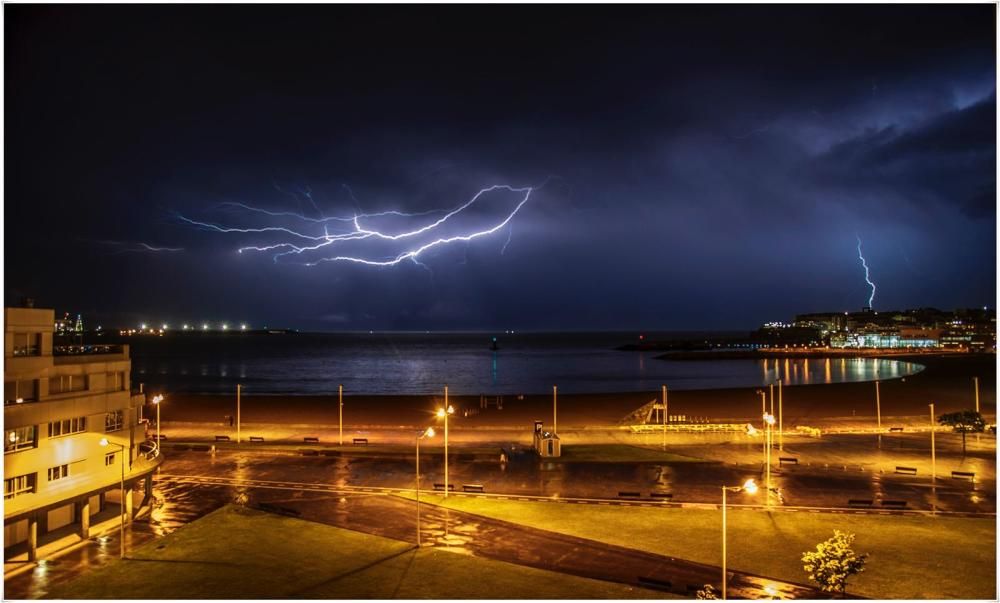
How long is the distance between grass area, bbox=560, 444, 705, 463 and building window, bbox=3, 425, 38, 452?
87.9 feet

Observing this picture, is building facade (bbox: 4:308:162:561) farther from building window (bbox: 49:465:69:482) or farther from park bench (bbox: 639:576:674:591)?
park bench (bbox: 639:576:674:591)

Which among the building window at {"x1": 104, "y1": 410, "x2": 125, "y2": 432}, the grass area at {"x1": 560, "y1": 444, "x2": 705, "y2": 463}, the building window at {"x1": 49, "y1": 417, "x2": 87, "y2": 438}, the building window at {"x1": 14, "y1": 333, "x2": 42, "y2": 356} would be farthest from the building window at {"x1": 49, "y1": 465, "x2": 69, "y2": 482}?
the grass area at {"x1": 560, "y1": 444, "x2": 705, "y2": 463}

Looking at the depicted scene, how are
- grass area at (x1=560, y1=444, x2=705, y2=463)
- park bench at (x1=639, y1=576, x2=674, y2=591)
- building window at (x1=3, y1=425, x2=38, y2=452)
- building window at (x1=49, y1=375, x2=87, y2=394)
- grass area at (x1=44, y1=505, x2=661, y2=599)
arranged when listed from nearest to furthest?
grass area at (x1=44, y1=505, x2=661, y2=599), park bench at (x1=639, y1=576, x2=674, y2=591), building window at (x1=3, y1=425, x2=38, y2=452), building window at (x1=49, y1=375, x2=87, y2=394), grass area at (x1=560, y1=444, x2=705, y2=463)

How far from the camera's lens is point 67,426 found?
1075 inches

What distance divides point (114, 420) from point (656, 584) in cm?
2415

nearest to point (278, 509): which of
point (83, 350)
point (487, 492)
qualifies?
point (487, 492)

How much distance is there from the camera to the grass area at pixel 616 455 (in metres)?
41.3

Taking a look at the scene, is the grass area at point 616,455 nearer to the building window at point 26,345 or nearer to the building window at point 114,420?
the building window at point 114,420

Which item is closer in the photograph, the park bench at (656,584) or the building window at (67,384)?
the park bench at (656,584)

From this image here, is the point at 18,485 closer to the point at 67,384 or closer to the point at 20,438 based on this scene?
the point at 20,438

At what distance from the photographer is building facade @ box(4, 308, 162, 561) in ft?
81.6

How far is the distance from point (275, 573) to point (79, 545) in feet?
30.6

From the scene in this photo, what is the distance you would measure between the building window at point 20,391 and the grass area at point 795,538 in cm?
1686

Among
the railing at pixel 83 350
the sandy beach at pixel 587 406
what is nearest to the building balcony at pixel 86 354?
the railing at pixel 83 350
